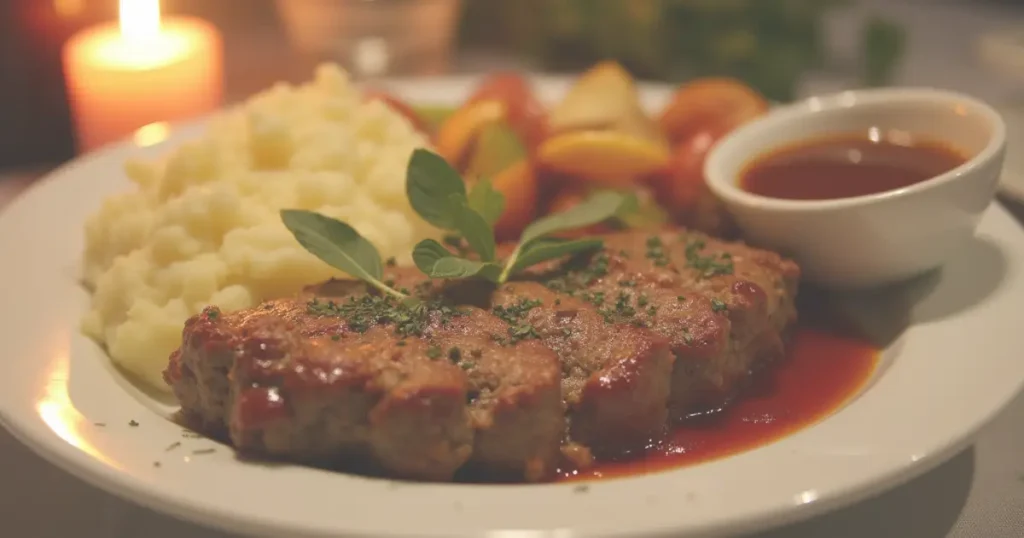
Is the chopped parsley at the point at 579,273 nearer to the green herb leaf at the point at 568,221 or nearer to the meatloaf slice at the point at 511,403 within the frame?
the green herb leaf at the point at 568,221

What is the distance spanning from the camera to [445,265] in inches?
119

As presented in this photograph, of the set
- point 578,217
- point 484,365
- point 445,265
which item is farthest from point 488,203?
point 484,365

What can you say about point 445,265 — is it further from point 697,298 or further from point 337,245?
point 697,298

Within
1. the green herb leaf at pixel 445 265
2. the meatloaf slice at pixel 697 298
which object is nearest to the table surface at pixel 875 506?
the meatloaf slice at pixel 697 298

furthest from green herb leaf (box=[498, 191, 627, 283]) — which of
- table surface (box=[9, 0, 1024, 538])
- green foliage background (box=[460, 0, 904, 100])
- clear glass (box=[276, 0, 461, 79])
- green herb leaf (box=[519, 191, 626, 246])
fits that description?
clear glass (box=[276, 0, 461, 79])

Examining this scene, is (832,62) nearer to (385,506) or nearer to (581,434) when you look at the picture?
(581,434)

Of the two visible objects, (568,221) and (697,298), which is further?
(568,221)

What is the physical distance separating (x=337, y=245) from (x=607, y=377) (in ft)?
3.48

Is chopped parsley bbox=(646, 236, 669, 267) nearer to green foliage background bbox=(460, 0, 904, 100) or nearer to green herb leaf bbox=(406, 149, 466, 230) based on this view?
green herb leaf bbox=(406, 149, 466, 230)

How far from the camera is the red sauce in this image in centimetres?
282

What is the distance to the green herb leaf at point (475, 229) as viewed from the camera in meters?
3.32

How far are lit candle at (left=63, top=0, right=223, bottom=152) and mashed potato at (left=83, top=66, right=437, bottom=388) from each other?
1734 mm

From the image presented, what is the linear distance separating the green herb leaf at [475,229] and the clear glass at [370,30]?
3.56 meters

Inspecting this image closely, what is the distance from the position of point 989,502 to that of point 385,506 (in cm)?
191
